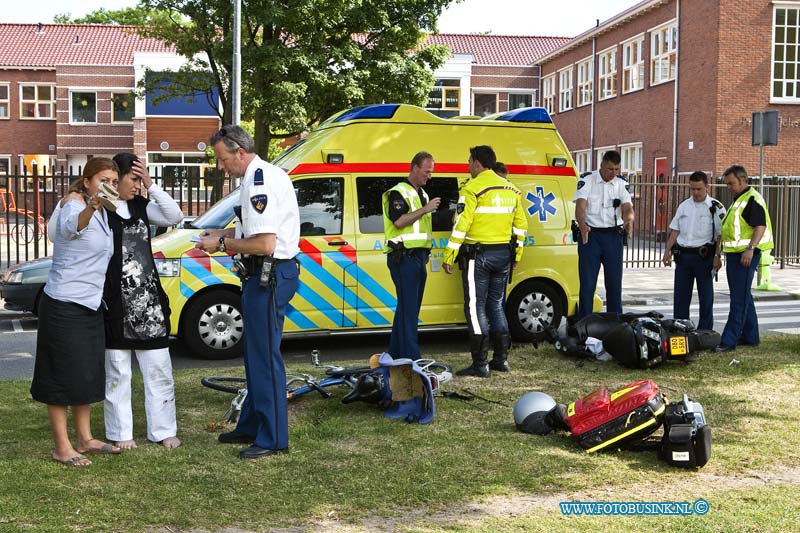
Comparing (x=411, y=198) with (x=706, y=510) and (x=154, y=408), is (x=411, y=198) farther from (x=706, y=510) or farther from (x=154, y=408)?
(x=706, y=510)

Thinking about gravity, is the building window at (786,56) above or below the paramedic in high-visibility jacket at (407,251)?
above

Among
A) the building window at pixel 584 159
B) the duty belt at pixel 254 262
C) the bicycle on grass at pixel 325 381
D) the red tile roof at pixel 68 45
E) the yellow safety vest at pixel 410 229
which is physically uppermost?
the red tile roof at pixel 68 45

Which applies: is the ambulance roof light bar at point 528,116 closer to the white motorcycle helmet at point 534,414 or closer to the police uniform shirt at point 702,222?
the police uniform shirt at point 702,222

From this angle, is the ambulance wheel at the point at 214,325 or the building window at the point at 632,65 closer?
the ambulance wheel at the point at 214,325

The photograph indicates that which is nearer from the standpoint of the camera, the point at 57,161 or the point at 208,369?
the point at 208,369

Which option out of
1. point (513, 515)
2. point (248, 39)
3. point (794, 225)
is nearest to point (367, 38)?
point (248, 39)

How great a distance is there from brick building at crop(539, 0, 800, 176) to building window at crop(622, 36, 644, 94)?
36mm

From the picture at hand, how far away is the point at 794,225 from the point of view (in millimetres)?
21516

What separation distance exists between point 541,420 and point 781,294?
11130 millimetres

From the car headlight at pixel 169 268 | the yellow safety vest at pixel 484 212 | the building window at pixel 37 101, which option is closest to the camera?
the yellow safety vest at pixel 484 212

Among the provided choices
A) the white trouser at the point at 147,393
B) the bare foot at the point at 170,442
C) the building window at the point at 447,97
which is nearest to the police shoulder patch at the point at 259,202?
the white trouser at the point at 147,393

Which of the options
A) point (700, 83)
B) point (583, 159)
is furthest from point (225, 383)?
point (583, 159)

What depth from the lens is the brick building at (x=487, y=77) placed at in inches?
1839

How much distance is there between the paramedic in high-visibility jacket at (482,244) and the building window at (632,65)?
25322 millimetres
